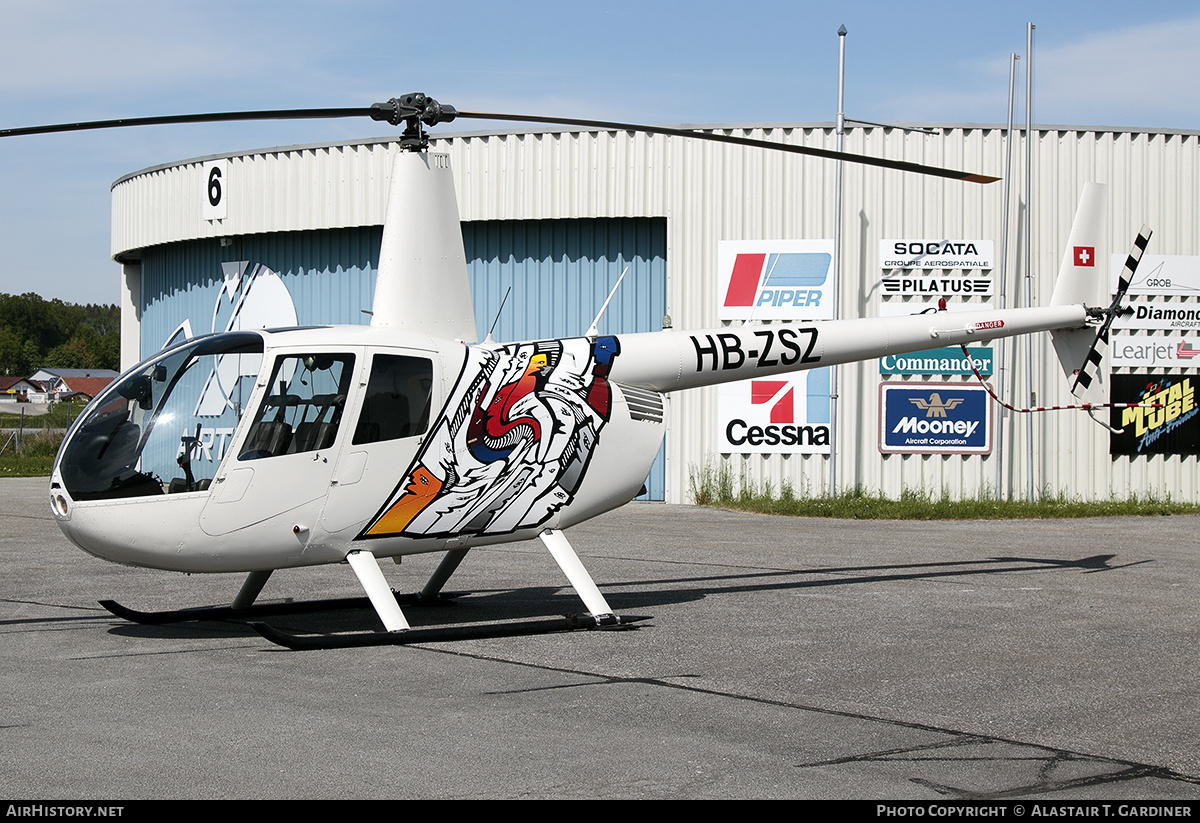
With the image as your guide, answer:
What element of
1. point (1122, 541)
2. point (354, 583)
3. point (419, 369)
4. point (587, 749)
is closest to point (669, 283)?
point (1122, 541)

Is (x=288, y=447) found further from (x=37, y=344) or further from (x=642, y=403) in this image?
(x=37, y=344)

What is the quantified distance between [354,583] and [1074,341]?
7.43 metres

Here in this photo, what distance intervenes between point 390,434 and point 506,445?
36.5 inches

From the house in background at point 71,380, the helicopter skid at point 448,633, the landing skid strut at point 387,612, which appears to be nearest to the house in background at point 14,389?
the house in background at point 71,380

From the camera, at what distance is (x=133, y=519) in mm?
7730

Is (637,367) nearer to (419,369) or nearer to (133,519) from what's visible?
(419,369)

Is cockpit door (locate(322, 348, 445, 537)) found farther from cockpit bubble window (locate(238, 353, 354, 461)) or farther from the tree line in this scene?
the tree line

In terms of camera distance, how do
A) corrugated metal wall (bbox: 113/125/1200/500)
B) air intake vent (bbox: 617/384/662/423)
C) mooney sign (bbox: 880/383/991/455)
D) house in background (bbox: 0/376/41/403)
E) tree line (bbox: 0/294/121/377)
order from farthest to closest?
tree line (bbox: 0/294/121/377), house in background (bbox: 0/376/41/403), corrugated metal wall (bbox: 113/125/1200/500), mooney sign (bbox: 880/383/991/455), air intake vent (bbox: 617/384/662/423)

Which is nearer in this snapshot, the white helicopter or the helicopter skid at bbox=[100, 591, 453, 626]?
the white helicopter

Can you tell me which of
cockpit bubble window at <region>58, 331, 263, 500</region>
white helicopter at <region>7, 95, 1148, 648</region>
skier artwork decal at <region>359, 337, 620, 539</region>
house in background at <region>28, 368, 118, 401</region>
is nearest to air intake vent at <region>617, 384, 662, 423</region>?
white helicopter at <region>7, 95, 1148, 648</region>

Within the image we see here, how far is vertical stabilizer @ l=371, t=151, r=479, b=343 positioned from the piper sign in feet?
37.0

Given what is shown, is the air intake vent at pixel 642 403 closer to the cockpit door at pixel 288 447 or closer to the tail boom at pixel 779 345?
the tail boom at pixel 779 345

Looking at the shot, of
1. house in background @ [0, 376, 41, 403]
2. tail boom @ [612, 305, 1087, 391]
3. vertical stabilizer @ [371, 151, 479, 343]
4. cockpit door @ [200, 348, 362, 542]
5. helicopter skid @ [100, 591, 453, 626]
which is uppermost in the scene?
vertical stabilizer @ [371, 151, 479, 343]

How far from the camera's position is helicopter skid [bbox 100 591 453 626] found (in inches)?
351
